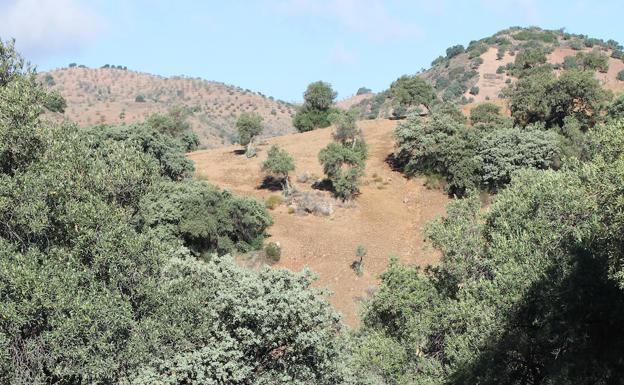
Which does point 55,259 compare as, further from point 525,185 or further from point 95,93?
point 95,93

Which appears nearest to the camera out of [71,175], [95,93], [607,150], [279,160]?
[71,175]

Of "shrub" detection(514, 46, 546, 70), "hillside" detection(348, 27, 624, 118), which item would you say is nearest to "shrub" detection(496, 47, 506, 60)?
"hillside" detection(348, 27, 624, 118)

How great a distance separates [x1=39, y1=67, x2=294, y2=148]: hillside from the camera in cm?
11938

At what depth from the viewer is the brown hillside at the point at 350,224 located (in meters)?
41.9

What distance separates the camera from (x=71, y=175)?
52.1ft

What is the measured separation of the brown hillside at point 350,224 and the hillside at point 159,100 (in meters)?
51.4

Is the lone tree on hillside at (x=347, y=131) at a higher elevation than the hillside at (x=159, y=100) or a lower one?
lower

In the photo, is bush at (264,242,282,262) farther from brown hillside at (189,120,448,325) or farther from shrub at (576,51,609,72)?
shrub at (576,51,609,72)

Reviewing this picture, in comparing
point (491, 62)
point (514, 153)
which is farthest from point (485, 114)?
point (491, 62)

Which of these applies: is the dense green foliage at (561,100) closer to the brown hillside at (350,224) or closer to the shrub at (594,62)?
the brown hillside at (350,224)

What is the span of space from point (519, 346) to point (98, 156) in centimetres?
1477

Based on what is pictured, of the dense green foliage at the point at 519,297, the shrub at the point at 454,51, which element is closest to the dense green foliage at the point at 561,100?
the dense green foliage at the point at 519,297

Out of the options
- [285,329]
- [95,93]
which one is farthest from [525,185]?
[95,93]

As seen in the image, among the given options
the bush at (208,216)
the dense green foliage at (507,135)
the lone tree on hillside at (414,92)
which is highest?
the lone tree on hillside at (414,92)
